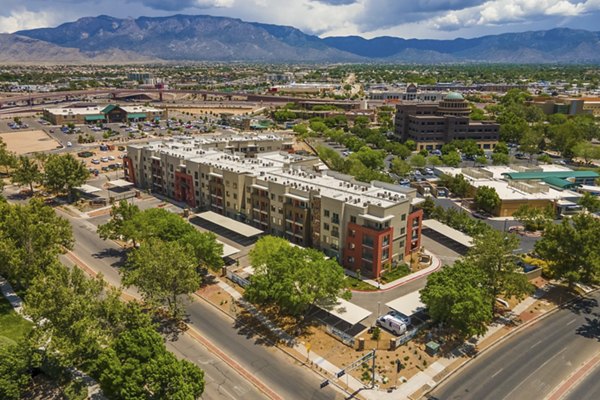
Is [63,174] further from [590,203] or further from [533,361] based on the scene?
[590,203]

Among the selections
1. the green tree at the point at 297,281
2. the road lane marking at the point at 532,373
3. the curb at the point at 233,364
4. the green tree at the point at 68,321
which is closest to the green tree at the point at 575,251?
the road lane marking at the point at 532,373

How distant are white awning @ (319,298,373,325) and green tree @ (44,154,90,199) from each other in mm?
91114

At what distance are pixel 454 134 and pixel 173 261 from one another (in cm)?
16067

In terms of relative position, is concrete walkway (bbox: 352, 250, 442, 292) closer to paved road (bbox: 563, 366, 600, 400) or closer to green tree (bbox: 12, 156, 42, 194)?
paved road (bbox: 563, 366, 600, 400)

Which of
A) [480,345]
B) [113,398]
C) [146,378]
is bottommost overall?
[480,345]

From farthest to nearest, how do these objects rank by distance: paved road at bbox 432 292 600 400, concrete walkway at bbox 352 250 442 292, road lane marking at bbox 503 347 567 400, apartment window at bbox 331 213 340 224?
apartment window at bbox 331 213 340 224, concrete walkway at bbox 352 250 442 292, paved road at bbox 432 292 600 400, road lane marking at bbox 503 347 567 400

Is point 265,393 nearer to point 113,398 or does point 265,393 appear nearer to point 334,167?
point 113,398

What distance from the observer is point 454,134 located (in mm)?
194500

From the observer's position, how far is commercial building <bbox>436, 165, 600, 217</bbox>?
115 meters

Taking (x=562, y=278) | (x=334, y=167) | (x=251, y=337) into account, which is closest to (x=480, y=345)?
(x=562, y=278)

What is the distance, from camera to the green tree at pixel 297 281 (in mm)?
61969

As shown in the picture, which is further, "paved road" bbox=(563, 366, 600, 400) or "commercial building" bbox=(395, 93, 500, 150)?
"commercial building" bbox=(395, 93, 500, 150)

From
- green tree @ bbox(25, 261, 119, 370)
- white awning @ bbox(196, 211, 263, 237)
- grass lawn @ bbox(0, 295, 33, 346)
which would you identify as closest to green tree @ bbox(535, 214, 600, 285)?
white awning @ bbox(196, 211, 263, 237)

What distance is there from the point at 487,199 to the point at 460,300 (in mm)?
61857
